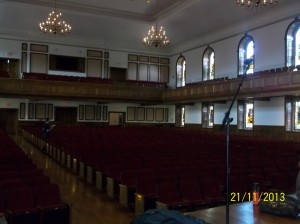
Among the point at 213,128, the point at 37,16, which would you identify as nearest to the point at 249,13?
the point at 213,128

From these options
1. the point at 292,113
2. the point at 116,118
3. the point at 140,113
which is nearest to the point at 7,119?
the point at 116,118

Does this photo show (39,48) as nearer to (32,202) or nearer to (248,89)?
(248,89)

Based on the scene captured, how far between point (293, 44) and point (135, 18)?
917cm

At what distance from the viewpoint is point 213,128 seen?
20.6 metres

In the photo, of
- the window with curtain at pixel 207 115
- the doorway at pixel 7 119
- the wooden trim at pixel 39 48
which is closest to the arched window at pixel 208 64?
the window with curtain at pixel 207 115

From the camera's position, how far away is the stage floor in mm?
2915

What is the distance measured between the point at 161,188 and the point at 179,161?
7.32 ft

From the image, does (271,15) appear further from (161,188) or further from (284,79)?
(161,188)

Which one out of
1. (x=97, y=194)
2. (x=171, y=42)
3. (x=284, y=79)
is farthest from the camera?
(x=171, y=42)

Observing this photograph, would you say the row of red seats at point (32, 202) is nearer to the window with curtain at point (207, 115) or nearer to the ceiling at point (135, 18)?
the ceiling at point (135, 18)

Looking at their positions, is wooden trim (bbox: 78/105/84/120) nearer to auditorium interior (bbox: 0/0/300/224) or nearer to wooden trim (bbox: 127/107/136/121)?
auditorium interior (bbox: 0/0/300/224)

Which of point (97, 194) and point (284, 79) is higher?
point (284, 79)

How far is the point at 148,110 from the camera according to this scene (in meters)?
25.7

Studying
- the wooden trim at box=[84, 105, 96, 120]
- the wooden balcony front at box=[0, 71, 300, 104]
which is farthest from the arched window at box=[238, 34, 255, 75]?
the wooden trim at box=[84, 105, 96, 120]
